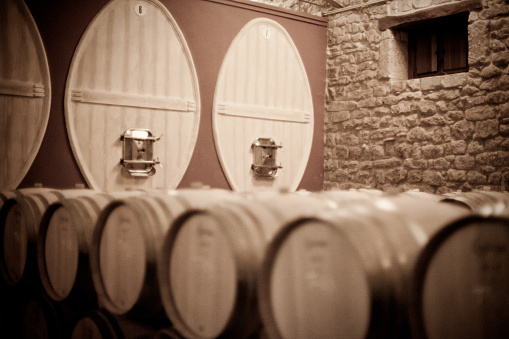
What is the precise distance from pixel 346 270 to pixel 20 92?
457 centimetres

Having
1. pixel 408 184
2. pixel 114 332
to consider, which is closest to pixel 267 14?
pixel 408 184

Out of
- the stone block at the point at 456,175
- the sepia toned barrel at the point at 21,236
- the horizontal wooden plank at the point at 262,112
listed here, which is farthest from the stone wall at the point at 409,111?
the sepia toned barrel at the point at 21,236

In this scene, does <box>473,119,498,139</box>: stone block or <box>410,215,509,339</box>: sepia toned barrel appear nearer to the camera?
<box>410,215,509,339</box>: sepia toned barrel

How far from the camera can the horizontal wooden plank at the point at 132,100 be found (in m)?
5.58

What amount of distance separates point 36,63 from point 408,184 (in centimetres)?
453

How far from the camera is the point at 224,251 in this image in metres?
2.15

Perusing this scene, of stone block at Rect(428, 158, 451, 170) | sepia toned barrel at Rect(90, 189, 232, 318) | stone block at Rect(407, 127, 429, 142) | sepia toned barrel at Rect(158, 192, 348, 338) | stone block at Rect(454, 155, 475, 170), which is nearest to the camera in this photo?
sepia toned barrel at Rect(158, 192, 348, 338)

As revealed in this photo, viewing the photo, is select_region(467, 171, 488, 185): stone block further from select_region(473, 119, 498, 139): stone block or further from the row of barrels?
the row of barrels

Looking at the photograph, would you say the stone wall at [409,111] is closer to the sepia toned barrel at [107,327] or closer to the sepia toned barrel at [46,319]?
the sepia toned barrel at [107,327]

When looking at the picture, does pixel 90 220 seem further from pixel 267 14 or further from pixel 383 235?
pixel 267 14

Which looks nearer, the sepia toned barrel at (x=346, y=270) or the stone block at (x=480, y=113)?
the sepia toned barrel at (x=346, y=270)

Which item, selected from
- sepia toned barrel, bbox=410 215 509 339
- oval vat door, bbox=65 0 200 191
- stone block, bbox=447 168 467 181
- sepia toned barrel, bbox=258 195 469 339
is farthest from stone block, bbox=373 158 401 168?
sepia toned barrel, bbox=410 215 509 339

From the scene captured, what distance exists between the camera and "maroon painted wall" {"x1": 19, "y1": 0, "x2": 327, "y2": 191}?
5426 mm

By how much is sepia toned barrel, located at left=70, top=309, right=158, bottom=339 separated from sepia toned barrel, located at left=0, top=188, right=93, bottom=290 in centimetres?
68
